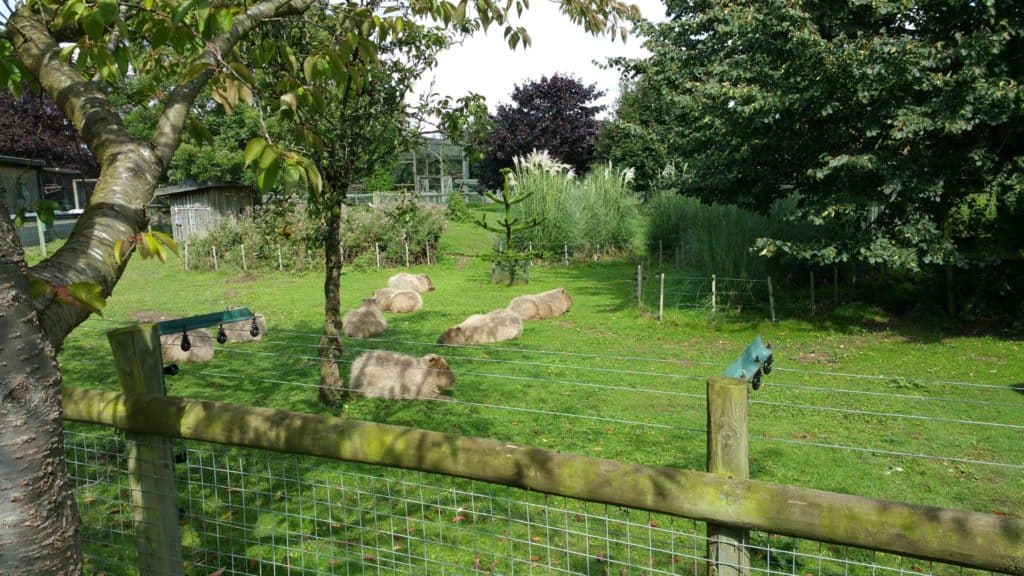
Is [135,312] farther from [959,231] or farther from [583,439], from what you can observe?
[959,231]

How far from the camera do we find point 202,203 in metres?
27.5

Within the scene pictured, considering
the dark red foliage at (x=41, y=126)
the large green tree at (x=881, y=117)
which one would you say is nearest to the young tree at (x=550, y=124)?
the large green tree at (x=881, y=117)

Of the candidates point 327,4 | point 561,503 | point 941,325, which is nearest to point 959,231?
point 941,325

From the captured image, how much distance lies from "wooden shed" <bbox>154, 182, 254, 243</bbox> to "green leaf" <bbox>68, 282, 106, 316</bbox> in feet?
82.2

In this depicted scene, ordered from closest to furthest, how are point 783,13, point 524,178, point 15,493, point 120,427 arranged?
point 15,493
point 120,427
point 783,13
point 524,178

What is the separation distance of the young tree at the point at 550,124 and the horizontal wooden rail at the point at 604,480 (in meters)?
39.2

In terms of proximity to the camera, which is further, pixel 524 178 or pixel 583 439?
pixel 524 178

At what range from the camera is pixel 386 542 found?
16.2ft

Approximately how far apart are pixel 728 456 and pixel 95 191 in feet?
7.28

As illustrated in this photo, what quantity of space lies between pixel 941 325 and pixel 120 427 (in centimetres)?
1282

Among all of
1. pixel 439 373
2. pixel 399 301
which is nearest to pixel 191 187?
pixel 399 301

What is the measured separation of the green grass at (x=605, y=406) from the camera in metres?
5.00

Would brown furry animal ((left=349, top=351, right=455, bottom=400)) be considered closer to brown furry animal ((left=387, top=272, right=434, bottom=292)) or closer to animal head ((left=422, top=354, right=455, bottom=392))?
animal head ((left=422, top=354, right=455, bottom=392))

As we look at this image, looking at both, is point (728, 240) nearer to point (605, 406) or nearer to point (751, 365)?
point (605, 406)
